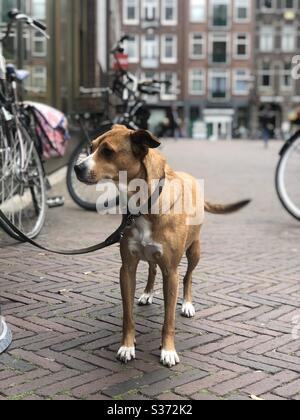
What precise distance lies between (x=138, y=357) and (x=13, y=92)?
302cm

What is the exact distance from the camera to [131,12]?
67.9 metres

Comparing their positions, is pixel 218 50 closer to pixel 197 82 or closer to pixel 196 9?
pixel 197 82

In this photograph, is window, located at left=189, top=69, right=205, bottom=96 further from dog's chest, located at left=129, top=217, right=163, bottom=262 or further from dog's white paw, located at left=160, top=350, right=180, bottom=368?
dog's white paw, located at left=160, top=350, right=180, bottom=368

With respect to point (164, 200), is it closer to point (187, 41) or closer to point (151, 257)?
point (151, 257)

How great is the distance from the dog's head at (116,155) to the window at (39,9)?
8407 mm

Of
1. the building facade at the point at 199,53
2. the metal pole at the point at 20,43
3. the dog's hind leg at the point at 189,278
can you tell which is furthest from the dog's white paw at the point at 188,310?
the building facade at the point at 199,53

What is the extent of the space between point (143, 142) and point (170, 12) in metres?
68.5

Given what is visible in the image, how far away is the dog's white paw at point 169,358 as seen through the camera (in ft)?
9.68

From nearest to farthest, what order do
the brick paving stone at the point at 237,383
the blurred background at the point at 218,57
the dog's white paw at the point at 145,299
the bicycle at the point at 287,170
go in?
the brick paving stone at the point at 237,383 → the dog's white paw at the point at 145,299 → the bicycle at the point at 287,170 → the blurred background at the point at 218,57

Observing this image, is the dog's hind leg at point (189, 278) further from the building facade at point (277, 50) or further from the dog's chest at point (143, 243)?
the building facade at point (277, 50)

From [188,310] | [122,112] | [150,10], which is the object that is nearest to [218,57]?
[150,10]

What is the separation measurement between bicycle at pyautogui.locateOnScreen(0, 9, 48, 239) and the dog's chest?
7.29ft

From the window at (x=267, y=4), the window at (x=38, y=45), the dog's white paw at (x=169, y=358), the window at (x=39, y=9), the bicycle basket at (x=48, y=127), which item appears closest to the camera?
the dog's white paw at (x=169, y=358)

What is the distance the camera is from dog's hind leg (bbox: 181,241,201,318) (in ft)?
11.9
